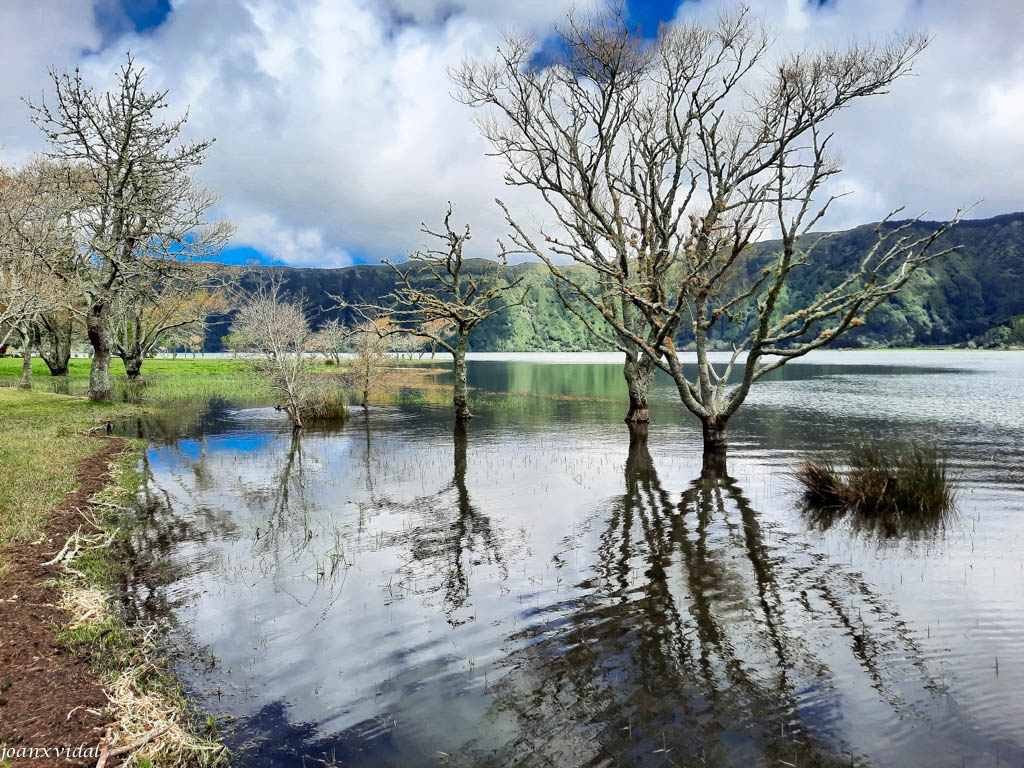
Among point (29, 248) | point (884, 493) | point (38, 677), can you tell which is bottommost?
point (38, 677)

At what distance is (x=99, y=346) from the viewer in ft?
111

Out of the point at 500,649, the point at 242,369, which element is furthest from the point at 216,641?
the point at 242,369

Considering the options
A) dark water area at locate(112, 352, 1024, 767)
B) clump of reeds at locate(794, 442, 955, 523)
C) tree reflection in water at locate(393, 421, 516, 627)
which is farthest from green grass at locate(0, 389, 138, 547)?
clump of reeds at locate(794, 442, 955, 523)

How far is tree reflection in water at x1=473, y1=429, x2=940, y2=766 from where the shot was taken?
18.7ft

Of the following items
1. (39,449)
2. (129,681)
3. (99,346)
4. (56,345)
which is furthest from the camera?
(56,345)

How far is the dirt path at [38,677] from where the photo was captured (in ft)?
17.4

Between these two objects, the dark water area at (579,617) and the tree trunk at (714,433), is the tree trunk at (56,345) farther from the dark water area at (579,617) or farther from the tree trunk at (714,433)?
the tree trunk at (714,433)

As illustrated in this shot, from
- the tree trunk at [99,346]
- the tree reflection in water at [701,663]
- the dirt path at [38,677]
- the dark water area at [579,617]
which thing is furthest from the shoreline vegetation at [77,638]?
the tree trunk at [99,346]

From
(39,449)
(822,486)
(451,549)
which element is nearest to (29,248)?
(39,449)

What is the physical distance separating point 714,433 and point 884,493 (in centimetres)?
860

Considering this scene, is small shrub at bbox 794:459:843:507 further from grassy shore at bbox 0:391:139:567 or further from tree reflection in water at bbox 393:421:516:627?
grassy shore at bbox 0:391:139:567

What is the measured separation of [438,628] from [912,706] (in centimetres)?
594

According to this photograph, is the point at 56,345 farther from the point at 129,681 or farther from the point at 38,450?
the point at 129,681

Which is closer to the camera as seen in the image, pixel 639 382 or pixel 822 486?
pixel 822 486
